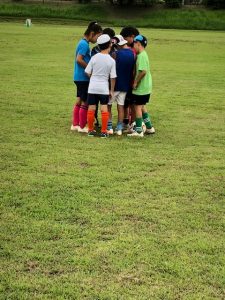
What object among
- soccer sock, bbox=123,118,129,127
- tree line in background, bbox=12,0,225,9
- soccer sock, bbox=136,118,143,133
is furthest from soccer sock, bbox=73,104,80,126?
tree line in background, bbox=12,0,225,9

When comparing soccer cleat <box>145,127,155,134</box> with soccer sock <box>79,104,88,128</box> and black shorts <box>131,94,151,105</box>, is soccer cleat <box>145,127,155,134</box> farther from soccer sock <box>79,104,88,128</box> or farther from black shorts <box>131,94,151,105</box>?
soccer sock <box>79,104,88,128</box>

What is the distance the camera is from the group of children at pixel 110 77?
25.5 ft

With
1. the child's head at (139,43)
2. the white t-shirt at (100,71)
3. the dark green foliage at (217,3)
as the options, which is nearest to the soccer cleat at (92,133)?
the white t-shirt at (100,71)

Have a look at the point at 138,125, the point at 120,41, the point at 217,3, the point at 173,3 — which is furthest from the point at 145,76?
the point at 217,3

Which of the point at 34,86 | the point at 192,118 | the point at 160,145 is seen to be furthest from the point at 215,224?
the point at 34,86

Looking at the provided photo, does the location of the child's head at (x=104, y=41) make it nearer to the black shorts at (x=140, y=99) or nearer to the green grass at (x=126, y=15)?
the black shorts at (x=140, y=99)

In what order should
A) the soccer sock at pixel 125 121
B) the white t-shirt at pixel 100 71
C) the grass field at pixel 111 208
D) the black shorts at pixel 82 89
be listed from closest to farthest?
the grass field at pixel 111 208 < the white t-shirt at pixel 100 71 < the black shorts at pixel 82 89 < the soccer sock at pixel 125 121

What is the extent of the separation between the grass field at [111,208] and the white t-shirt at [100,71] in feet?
2.57

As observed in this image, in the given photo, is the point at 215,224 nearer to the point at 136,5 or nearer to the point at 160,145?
the point at 160,145

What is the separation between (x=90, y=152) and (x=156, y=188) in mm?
1672

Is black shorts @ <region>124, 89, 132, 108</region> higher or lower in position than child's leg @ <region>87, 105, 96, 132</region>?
higher

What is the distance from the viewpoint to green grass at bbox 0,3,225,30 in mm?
55344

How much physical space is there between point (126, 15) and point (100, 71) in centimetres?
5825

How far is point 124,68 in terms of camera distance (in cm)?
799
